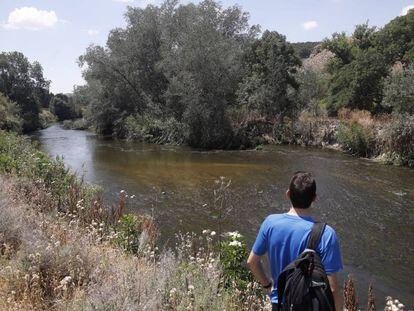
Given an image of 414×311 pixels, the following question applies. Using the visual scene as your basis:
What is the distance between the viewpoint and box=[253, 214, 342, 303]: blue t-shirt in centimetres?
320

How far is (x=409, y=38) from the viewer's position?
2911cm

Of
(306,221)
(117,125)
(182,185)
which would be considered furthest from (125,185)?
(117,125)

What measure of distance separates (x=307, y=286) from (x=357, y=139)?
69.1 feet

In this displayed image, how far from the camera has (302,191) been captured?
3.36 meters

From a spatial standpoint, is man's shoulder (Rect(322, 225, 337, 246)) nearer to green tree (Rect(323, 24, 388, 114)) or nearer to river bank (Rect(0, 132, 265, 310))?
river bank (Rect(0, 132, 265, 310))

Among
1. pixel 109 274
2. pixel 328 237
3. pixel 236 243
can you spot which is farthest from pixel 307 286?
pixel 109 274

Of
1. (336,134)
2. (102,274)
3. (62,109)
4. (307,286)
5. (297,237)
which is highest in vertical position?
(62,109)

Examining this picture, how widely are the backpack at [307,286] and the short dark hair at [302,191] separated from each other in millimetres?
400

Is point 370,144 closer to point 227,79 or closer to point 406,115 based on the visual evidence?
point 406,115

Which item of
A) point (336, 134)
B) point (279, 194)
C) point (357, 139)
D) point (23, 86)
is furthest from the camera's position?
point (23, 86)

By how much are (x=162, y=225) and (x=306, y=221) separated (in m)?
7.75

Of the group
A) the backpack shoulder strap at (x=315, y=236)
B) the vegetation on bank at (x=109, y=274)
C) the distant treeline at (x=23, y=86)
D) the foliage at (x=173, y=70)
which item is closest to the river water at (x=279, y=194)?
the vegetation on bank at (x=109, y=274)

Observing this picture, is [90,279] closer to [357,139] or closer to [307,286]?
[307,286]

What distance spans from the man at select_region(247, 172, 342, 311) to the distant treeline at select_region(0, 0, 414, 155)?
19.1m
